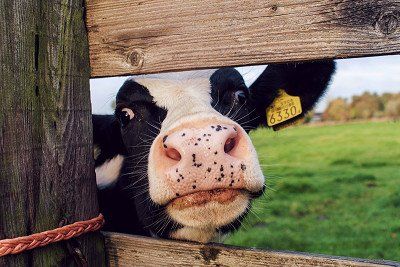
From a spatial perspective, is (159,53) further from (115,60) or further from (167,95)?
(167,95)

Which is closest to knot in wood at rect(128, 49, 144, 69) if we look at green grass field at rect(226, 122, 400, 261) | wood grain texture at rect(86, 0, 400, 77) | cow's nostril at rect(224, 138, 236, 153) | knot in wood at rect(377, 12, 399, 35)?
wood grain texture at rect(86, 0, 400, 77)

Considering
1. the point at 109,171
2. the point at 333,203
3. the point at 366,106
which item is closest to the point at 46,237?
the point at 109,171

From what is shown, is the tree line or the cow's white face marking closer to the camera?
the cow's white face marking

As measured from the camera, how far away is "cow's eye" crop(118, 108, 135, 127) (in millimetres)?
2967

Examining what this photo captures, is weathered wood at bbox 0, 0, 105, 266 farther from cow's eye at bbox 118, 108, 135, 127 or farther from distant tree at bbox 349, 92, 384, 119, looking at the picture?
distant tree at bbox 349, 92, 384, 119

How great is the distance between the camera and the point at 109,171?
354 centimetres

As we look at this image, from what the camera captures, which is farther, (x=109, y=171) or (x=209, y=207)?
(x=109, y=171)

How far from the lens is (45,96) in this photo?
1924 millimetres

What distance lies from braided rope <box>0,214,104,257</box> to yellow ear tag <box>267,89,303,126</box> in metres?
1.40

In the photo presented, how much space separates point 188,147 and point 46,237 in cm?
58

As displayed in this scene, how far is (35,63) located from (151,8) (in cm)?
44

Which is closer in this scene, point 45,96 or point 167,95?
point 45,96

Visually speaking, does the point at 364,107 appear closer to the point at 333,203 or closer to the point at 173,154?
the point at 333,203

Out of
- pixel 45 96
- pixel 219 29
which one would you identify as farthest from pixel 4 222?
pixel 219 29
